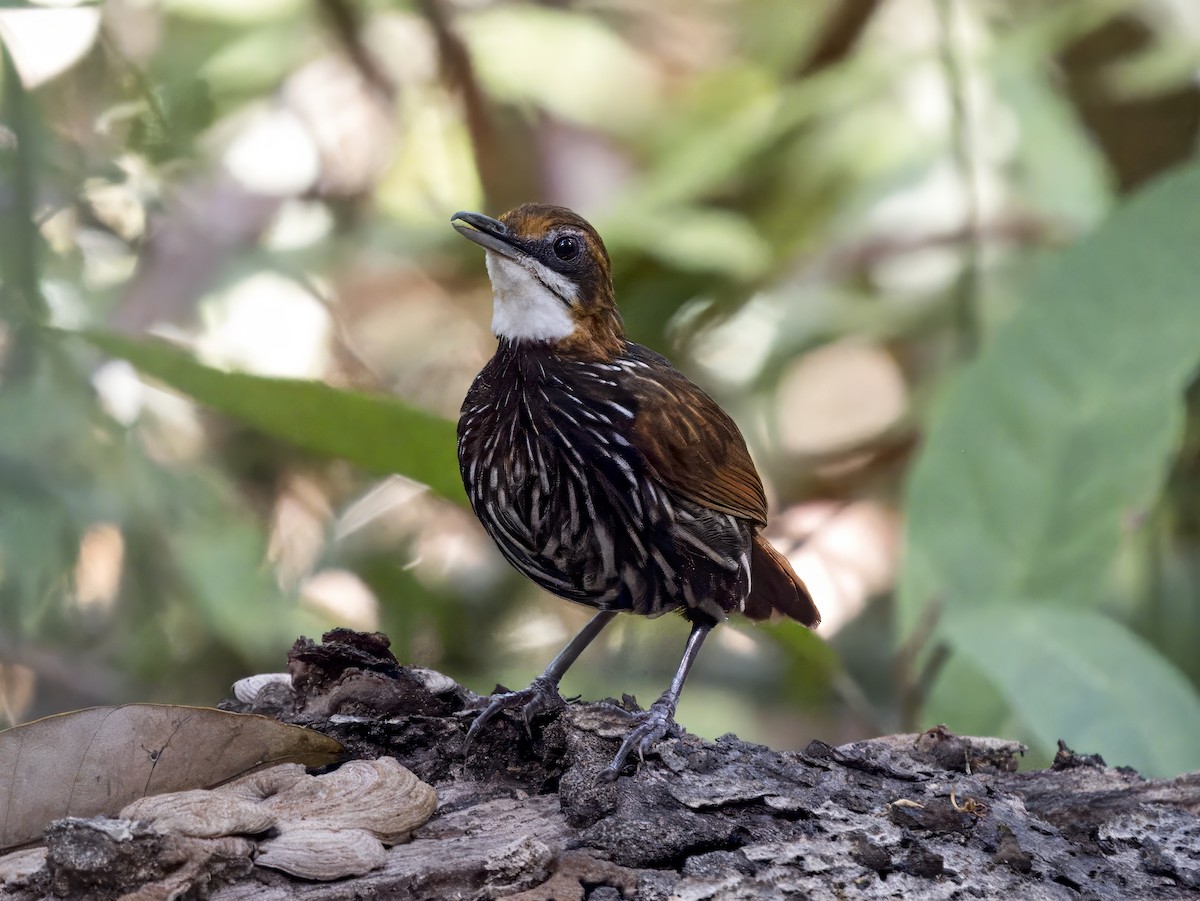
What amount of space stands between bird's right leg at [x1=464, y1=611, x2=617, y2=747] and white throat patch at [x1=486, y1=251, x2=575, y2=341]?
27.0 inches

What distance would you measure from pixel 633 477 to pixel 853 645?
112 inches

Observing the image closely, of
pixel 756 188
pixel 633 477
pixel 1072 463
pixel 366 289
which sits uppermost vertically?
pixel 756 188

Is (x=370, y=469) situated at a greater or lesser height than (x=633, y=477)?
greater

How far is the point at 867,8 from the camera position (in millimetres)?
5410

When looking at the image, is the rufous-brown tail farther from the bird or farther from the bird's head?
the bird's head

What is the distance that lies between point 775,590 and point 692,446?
61cm

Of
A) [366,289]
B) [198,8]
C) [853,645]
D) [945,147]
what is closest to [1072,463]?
[853,645]

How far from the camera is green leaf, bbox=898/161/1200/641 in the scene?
3.52 meters

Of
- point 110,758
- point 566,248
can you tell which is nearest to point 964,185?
point 566,248

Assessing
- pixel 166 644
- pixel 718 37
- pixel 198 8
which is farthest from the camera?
pixel 718 37

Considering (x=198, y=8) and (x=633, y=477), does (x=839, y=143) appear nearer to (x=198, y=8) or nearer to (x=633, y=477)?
(x=198, y=8)

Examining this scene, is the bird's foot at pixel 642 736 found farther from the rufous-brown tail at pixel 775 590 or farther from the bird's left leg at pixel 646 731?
the rufous-brown tail at pixel 775 590

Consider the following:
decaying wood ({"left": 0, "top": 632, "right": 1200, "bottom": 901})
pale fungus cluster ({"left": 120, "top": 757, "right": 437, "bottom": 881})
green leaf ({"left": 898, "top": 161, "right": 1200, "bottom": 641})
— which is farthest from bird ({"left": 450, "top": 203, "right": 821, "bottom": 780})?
green leaf ({"left": 898, "top": 161, "right": 1200, "bottom": 641})

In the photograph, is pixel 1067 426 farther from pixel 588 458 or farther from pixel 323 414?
pixel 323 414
